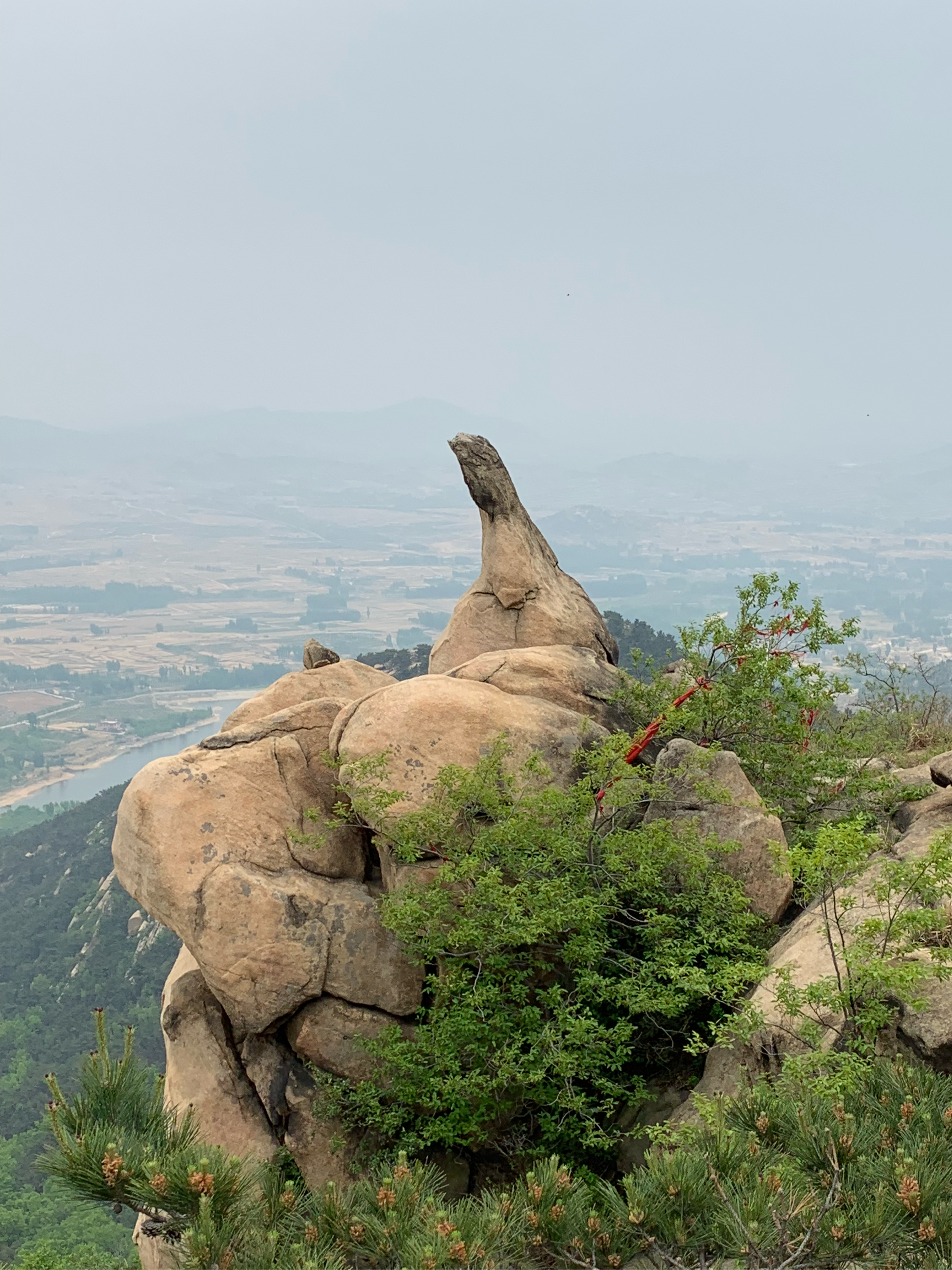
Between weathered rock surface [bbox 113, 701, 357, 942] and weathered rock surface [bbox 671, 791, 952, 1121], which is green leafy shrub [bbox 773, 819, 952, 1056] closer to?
weathered rock surface [bbox 671, 791, 952, 1121]

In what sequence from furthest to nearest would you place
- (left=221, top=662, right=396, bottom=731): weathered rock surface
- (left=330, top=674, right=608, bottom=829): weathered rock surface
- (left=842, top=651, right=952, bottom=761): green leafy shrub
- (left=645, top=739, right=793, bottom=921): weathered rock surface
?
(left=842, top=651, right=952, bottom=761): green leafy shrub → (left=221, top=662, right=396, bottom=731): weathered rock surface → (left=330, top=674, right=608, bottom=829): weathered rock surface → (left=645, top=739, right=793, bottom=921): weathered rock surface

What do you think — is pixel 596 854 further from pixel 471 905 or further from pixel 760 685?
pixel 760 685

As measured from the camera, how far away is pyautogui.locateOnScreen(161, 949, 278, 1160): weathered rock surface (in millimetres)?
10461

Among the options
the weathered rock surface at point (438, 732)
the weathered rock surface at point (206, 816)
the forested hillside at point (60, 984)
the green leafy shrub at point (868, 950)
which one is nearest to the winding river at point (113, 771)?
the forested hillside at point (60, 984)

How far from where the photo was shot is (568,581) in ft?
51.5

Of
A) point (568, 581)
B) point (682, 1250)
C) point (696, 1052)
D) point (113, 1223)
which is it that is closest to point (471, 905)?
point (696, 1052)

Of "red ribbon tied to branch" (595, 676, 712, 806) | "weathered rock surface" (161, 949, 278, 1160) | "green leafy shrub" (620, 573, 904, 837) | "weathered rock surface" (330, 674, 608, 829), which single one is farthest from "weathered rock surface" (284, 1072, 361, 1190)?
"green leafy shrub" (620, 573, 904, 837)

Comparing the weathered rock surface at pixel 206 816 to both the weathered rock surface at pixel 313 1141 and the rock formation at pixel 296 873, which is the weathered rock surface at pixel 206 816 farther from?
the weathered rock surface at pixel 313 1141

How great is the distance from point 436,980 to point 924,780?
6260 millimetres

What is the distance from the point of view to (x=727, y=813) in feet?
34.8

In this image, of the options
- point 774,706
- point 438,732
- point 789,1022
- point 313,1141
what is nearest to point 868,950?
point 789,1022

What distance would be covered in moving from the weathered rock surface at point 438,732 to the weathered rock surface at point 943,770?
3651 mm

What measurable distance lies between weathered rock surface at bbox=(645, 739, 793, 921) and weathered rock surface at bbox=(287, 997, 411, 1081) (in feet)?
10.9

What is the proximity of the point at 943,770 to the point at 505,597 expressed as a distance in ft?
19.4
